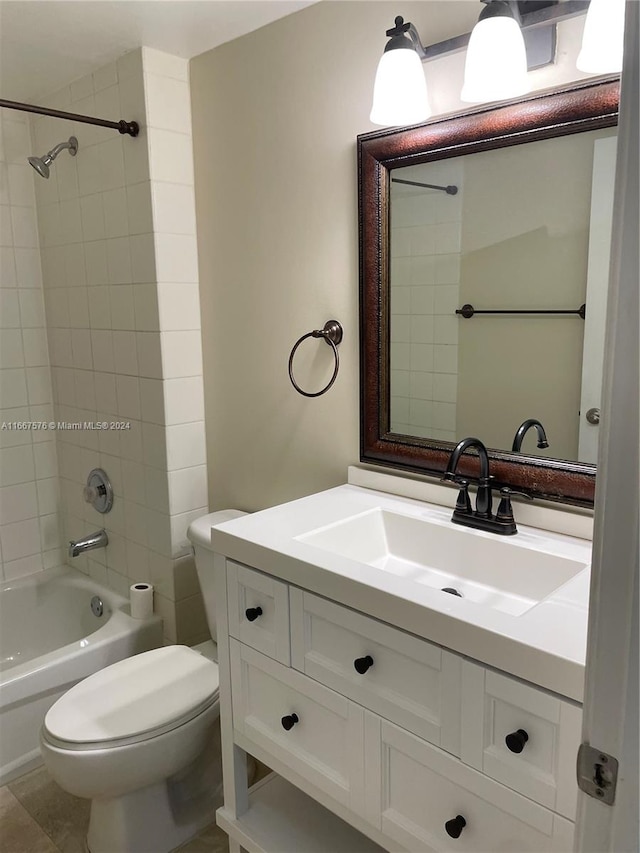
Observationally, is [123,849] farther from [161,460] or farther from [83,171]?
[83,171]

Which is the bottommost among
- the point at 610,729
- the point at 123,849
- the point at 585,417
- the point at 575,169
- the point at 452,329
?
the point at 123,849

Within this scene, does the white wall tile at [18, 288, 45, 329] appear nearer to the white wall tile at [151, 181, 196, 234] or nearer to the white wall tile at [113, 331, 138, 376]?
the white wall tile at [113, 331, 138, 376]

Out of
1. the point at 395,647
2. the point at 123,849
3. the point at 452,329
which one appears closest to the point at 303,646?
the point at 395,647

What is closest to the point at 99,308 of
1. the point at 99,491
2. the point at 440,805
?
the point at 99,491

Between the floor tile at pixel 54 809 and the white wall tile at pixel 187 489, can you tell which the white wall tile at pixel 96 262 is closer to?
the white wall tile at pixel 187 489

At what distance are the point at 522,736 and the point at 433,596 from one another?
0.25 meters

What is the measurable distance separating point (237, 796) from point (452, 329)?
124cm

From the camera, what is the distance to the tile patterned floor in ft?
6.13

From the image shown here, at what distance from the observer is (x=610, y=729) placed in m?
0.56

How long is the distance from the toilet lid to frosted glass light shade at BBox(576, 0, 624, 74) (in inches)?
66.9

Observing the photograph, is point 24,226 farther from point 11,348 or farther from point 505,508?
point 505,508

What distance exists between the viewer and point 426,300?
1.65 m

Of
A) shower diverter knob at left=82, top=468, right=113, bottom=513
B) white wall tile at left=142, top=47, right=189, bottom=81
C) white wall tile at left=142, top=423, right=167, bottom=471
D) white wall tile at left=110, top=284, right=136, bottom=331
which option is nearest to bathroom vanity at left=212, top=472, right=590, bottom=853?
white wall tile at left=142, top=423, right=167, bottom=471

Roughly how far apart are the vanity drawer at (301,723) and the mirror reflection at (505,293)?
2.22ft
